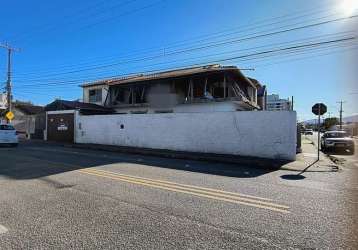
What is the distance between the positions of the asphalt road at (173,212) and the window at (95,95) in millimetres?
24167

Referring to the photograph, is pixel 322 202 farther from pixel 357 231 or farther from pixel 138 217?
pixel 138 217

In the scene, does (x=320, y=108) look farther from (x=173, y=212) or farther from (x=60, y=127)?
(x=60, y=127)

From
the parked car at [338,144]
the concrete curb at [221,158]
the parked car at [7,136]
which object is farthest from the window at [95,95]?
the parked car at [338,144]

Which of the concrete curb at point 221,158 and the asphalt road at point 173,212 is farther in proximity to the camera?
the concrete curb at point 221,158

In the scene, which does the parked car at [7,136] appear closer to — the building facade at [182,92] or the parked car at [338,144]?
the building facade at [182,92]

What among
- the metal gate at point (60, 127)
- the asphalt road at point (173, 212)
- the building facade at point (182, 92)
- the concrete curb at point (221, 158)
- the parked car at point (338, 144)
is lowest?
the asphalt road at point (173, 212)

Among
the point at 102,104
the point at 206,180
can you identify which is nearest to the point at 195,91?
the point at 102,104

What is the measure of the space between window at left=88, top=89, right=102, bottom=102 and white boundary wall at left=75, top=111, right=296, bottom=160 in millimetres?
9480

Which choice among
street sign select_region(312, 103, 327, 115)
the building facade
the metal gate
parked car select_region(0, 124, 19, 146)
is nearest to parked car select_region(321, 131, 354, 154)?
the building facade

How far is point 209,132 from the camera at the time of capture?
17938 millimetres

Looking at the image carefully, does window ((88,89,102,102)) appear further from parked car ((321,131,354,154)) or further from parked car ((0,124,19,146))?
parked car ((321,131,354,154))

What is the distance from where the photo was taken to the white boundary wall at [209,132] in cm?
1549

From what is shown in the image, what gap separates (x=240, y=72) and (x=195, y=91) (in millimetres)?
4257

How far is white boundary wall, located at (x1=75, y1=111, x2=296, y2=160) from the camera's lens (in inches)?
610
